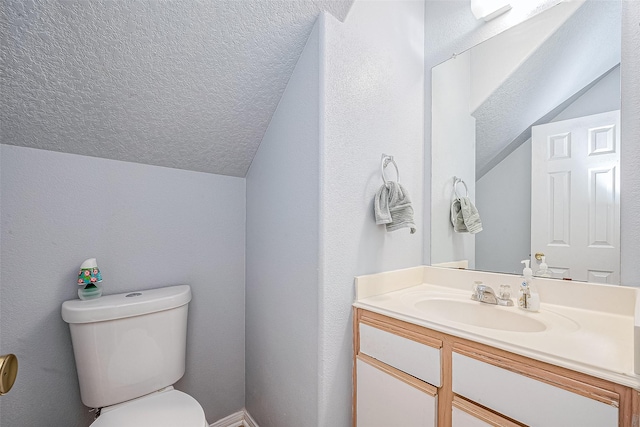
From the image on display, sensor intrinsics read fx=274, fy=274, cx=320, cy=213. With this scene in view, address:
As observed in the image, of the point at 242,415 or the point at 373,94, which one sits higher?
the point at 373,94

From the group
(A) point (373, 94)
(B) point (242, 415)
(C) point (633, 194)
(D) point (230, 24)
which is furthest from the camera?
(B) point (242, 415)

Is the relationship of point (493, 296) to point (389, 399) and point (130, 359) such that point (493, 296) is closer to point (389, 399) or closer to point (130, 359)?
point (389, 399)

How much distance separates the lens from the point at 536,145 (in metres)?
1.20

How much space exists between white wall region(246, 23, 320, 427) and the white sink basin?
521 millimetres

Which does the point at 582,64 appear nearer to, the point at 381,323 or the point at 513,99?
the point at 513,99

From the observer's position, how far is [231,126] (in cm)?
135

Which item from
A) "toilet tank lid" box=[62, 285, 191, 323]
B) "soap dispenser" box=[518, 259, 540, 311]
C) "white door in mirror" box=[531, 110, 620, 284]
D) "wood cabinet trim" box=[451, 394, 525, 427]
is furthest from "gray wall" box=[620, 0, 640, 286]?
"toilet tank lid" box=[62, 285, 191, 323]

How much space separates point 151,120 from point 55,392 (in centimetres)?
122

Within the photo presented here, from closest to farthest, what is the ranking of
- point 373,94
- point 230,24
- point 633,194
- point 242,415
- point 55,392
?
point 633,194 < point 230,24 < point 55,392 < point 373,94 < point 242,415

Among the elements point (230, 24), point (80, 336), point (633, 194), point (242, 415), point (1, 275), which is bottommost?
point (242, 415)

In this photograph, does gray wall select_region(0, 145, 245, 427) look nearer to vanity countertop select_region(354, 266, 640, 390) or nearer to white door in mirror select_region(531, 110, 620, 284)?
vanity countertop select_region(354, 266, 640, 390)

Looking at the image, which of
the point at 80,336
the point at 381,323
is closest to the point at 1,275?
the point at 80,336

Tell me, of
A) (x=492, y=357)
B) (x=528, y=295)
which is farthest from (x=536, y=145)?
(x=492, y=357)

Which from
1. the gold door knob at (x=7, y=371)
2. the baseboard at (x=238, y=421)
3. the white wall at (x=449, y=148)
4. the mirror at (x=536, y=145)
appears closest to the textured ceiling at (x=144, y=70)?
the white wall at (x=449, y=148)
